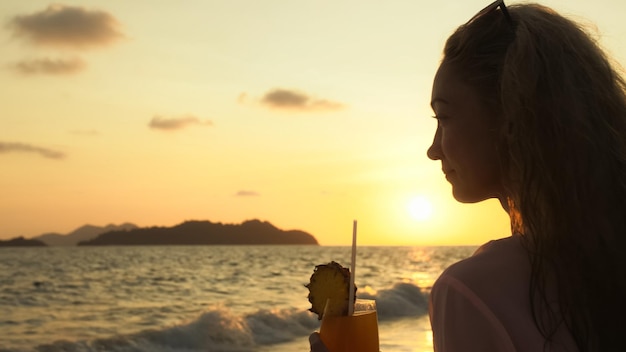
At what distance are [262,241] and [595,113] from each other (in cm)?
10089

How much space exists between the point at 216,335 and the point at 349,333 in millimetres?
11954

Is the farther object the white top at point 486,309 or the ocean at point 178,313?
the ocean at point 178,313

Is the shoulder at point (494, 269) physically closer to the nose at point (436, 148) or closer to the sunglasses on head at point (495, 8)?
the nose at point (436, 148)

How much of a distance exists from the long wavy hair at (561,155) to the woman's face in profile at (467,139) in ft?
0.08

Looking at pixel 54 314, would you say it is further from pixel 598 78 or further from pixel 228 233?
pixel 228 233

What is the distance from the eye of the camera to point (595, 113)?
1.46 m

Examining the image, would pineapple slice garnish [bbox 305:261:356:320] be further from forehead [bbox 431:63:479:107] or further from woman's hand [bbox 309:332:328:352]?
forehead [bbox 431:63:479:107]

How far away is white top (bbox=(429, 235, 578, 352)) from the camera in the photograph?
1.29 m

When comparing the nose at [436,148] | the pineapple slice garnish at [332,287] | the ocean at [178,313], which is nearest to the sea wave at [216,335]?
the ocean at [178,313]

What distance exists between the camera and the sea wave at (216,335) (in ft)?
42.7

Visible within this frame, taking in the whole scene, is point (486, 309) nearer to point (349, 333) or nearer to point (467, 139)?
point (467, 139)

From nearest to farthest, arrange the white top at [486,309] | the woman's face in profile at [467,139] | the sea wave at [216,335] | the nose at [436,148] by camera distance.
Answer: the white top at [486,309] → the woman's face in profile at [467,139] → the nose at [436,148] → the sea wave at [216,335]

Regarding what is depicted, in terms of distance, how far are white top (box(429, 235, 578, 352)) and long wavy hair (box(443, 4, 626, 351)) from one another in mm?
22

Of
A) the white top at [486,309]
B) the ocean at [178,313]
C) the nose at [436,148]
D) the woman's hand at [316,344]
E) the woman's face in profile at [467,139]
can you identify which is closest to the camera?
the white top at [486,309]
